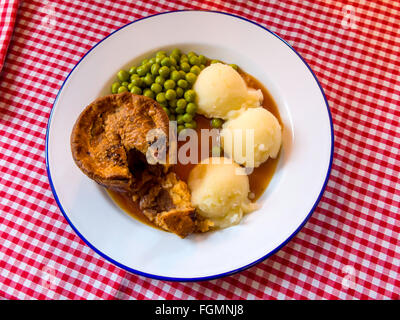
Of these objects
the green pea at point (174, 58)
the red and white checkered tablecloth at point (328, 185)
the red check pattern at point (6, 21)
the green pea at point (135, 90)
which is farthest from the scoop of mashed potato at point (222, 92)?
the red check pattern at point (6, 21)

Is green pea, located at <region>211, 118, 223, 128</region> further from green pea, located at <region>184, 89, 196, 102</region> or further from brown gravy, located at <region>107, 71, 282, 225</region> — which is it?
green pea, located at <region>184, 89, 196, 102</region>

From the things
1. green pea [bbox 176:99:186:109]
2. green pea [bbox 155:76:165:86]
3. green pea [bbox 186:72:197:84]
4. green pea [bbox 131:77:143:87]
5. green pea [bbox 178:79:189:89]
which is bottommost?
green pea [bbox 176:99:186:109]

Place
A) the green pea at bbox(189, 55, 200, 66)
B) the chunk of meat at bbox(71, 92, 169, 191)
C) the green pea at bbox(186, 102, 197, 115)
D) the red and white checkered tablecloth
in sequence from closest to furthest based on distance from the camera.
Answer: the chunk of meat at bbox(71, 92, 169, 191) < the red and white checkered tablecloth < the green pea at bbox(186, 102, 197, 115) < the green pea at bbox(189, 55, 200, 66)

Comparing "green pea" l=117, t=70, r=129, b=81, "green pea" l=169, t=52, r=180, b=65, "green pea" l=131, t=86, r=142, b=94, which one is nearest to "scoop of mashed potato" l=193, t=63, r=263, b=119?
"green pea" l=169, t=52, r=180, b=65

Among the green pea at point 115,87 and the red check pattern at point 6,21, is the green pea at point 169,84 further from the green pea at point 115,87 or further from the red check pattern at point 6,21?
the red check pattern at point 6,21

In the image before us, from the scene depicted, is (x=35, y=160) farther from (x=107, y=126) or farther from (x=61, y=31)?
(x=61, y=31)

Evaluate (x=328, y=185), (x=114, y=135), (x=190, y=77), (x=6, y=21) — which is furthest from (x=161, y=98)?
(x=6, y=21)

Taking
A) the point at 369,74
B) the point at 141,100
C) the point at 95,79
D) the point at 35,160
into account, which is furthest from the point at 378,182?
the point at 35,160
